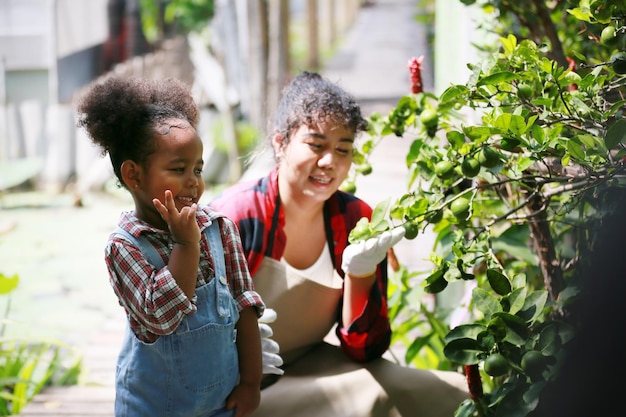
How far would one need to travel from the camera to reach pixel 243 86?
920 cm

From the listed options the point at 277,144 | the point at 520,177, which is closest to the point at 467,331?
the point at 520,177

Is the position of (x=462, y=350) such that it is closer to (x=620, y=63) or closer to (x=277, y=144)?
(x=620, y=63)

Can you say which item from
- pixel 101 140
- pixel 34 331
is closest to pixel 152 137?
pixel 101 140

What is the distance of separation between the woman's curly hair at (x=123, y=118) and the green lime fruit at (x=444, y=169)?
0.53 meters

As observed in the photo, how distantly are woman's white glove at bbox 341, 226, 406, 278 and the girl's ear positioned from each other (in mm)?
535

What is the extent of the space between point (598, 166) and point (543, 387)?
0.41 m

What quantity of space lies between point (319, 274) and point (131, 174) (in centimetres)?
70

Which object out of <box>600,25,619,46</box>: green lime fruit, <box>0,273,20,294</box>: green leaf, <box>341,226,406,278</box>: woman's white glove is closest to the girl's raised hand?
<box>341,226,406,278</box>: woman's white glove

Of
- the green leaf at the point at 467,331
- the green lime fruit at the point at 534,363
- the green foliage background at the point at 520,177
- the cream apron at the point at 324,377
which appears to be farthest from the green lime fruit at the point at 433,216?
the cream apron at the point at 324,377

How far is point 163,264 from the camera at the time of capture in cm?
165

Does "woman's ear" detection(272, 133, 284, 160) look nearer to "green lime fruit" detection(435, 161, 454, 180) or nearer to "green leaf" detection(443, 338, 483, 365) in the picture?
"green lime fruit" detection(435, 161, 454, 180)

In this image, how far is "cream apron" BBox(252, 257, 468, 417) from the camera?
6.97 ft

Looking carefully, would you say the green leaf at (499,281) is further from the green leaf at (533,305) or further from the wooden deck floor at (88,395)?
the wooden deck floor at (88,395)

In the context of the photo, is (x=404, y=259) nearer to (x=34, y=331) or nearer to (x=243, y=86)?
(x=34, y=331)
